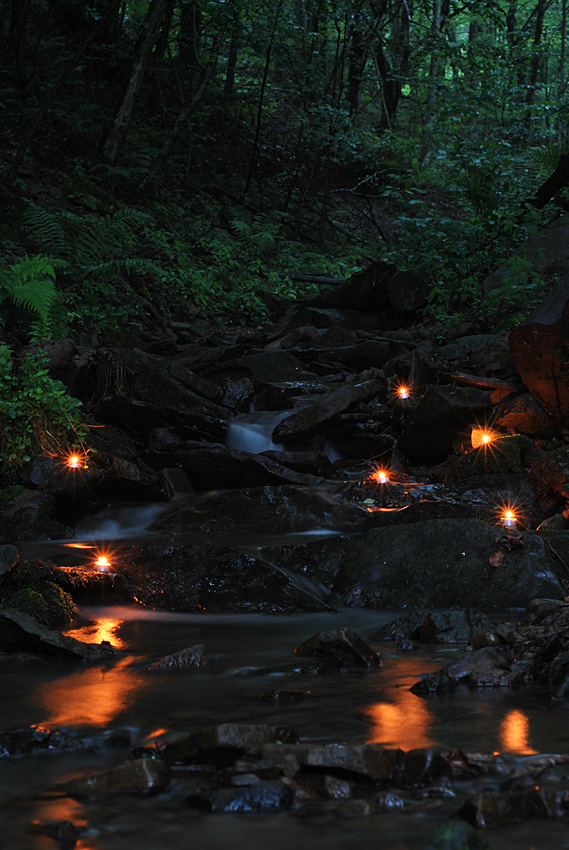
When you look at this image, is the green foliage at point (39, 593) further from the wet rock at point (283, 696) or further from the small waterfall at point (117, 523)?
the wet rock at point (283, 696)

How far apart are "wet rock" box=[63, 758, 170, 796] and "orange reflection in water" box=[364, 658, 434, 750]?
828mm

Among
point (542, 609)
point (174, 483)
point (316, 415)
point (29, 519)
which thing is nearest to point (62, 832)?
point (542, 609)

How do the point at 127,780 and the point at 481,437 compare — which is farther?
the point at 481,437

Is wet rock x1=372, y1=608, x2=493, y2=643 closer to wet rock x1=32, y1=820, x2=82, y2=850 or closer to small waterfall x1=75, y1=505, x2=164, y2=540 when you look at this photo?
wet rock x1=32, y1=820, x2=82, y2=850

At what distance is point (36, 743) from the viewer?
9.09 feet

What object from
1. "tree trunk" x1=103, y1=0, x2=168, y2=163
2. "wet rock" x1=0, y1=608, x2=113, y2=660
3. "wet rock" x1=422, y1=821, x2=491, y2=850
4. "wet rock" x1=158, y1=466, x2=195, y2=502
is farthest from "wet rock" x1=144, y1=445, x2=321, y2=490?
"tree trunk" x1=103, y1=0, x2=168, y2=163

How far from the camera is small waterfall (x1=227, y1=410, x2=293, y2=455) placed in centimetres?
977

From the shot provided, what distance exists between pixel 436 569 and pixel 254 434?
A: 4794mm

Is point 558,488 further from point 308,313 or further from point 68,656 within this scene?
point 308,313

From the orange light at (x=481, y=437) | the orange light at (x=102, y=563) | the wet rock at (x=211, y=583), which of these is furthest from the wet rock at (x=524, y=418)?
the orange light at (x=102, y=563)

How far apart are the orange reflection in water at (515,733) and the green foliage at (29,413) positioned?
588 cm

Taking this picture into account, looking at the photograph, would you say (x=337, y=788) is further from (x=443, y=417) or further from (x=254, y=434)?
(x=254, y=434)

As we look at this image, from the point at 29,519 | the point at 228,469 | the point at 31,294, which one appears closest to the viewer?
the point at 29,519

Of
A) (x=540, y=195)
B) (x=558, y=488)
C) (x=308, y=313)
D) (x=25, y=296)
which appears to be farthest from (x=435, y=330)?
→ (x=25, y=296)
